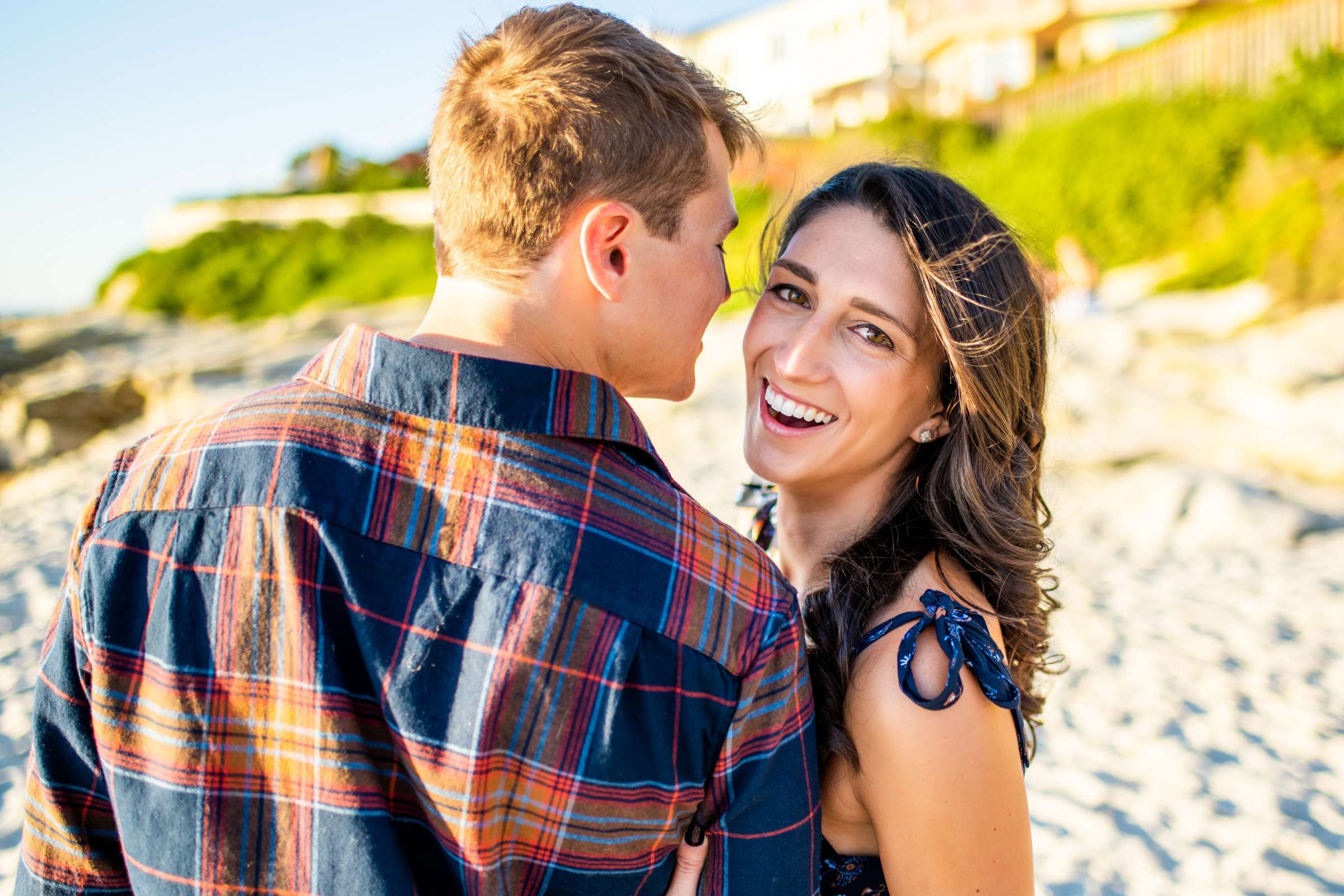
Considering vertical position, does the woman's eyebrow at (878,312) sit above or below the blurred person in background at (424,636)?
above

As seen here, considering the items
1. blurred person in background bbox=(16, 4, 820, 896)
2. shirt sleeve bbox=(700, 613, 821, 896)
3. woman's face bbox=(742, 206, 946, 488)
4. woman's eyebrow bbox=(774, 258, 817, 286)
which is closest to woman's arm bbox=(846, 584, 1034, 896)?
shirt sleeve bbox=(700, 613, 821, 896)

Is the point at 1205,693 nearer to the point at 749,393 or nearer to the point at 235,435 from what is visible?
the point at 749,393

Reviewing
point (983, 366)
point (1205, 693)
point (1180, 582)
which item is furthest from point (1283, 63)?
point (983, 366)

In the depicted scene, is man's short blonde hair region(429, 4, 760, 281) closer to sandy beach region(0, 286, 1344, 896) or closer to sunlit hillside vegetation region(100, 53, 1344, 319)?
sandy beach region(0, 286, 1344, 896)

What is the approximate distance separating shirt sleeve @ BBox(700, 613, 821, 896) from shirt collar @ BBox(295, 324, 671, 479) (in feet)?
1.32

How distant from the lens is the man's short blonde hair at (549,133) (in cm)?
141

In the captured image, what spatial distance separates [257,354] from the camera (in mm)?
16031

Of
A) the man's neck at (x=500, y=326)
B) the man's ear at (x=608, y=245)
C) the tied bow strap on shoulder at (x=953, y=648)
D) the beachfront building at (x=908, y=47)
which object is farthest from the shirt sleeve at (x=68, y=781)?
the beachfront building at (x=908, y=47)

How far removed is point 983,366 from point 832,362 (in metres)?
0.33

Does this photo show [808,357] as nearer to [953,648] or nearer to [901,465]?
[901,465]

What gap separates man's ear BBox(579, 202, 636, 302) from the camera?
144cm

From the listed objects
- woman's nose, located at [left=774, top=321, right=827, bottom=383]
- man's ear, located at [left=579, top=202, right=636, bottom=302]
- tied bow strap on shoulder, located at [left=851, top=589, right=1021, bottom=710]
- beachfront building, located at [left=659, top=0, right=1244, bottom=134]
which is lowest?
tied bow strap on shoulder, located at [left=851, top=589, right=1021, bottom=710]

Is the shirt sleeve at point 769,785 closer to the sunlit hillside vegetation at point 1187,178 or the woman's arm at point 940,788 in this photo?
the woman's arm at point 940,788

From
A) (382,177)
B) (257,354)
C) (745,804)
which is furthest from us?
(382,177)
